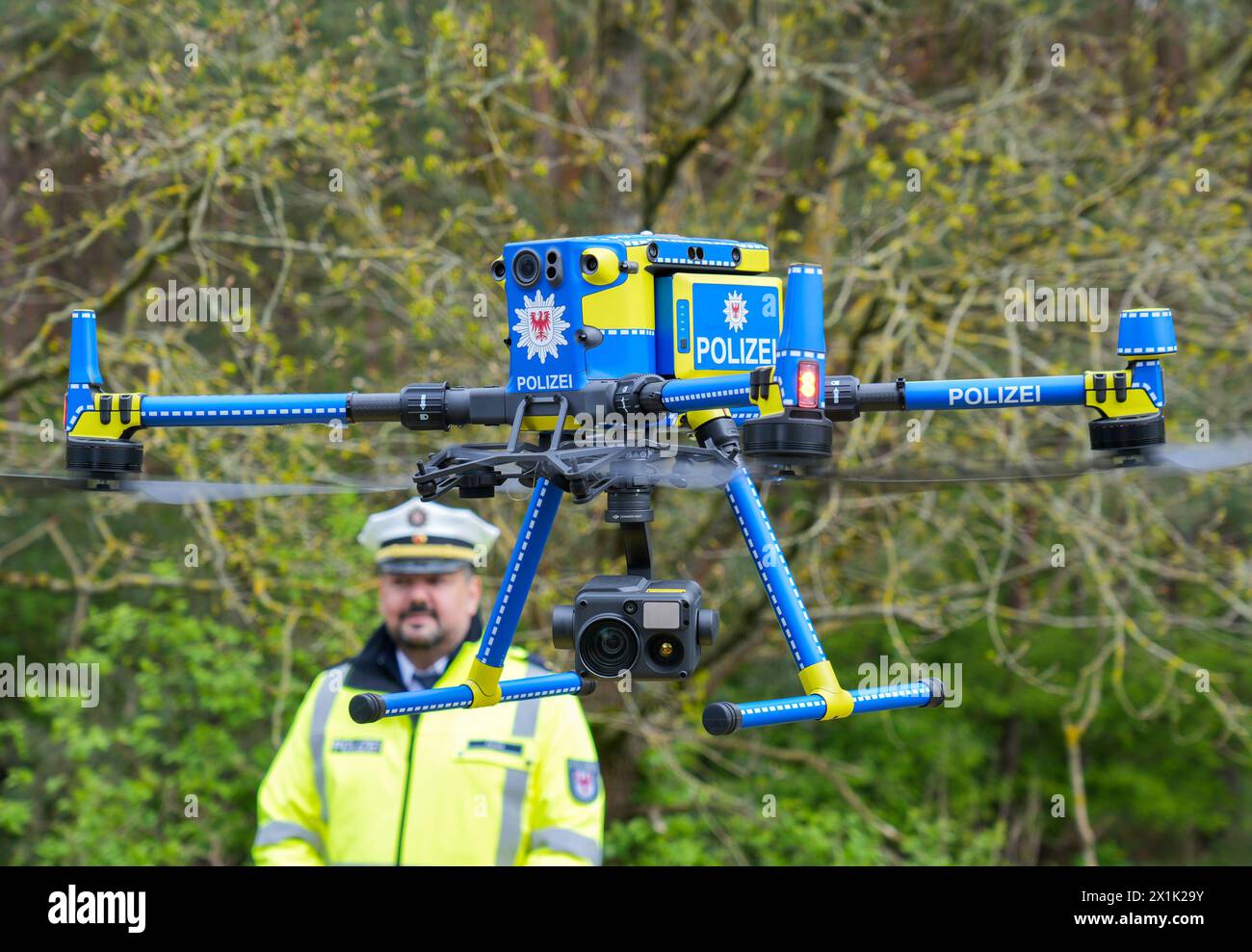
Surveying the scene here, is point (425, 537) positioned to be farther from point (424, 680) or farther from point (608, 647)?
point (608, 647)

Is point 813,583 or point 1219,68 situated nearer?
point 813,583

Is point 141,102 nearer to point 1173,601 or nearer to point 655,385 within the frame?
point 655,385

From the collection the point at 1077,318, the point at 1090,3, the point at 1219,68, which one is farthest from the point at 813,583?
the point at 1090,3

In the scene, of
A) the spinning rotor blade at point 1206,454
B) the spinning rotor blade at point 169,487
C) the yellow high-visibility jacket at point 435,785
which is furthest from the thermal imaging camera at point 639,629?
the yellow high-visibility jacket at point 435,785

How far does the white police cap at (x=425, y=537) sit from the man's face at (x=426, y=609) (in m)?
0.04

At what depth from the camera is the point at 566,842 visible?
5602 millimetres

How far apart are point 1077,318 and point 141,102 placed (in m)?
5.35

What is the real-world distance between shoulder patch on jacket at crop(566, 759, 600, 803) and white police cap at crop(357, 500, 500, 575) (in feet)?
2.70

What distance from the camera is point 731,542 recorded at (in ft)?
35.7

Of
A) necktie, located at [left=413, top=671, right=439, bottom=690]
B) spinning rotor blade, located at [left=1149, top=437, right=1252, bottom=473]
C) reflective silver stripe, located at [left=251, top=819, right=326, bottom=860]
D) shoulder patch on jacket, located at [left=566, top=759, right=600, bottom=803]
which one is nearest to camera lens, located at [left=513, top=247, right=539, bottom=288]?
spinning rotor blade, located at [left=1149, top=437, right=1252, bottom=473]

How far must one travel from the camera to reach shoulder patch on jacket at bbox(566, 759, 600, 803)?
5703mm
